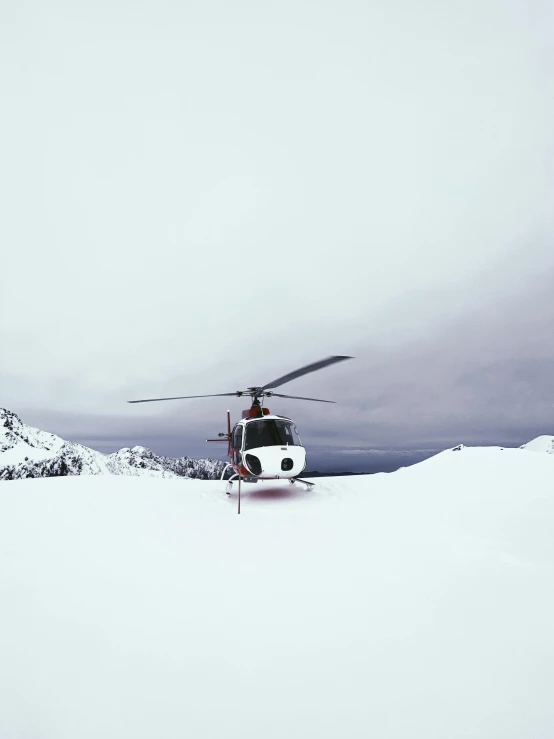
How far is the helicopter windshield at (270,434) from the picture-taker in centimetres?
1009

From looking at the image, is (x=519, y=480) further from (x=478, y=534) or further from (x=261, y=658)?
(x=261, y=658)

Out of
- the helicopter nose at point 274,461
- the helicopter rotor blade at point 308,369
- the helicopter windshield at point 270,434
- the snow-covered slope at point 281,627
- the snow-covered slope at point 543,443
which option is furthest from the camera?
the snow-covered slope at point 543,443

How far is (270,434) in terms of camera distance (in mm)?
10172

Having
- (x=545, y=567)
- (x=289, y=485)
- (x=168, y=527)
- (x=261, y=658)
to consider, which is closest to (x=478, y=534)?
(x=545, y=567)

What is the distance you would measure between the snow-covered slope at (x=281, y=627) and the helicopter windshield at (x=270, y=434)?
3.02 m

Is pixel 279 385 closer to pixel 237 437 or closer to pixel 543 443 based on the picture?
pixel 237 437

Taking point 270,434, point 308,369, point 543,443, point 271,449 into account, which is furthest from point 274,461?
point 543,443

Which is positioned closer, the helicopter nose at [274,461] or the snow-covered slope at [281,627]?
the snow-covered slope at [281,627]

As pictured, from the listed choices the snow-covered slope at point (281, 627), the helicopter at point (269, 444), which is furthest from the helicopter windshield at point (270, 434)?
the snow-covered slope at point (281, 627)

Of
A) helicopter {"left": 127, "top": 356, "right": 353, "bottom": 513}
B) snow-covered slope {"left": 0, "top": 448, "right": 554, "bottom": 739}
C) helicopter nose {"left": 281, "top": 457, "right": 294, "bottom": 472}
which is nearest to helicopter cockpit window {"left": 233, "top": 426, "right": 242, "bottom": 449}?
helicopter {"left": 127, "top": 356, "right": 353, "bottom": 513}

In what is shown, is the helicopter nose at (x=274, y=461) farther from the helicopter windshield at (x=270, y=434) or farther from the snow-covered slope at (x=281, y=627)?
the snow-covered slope at (x=281, y=627)

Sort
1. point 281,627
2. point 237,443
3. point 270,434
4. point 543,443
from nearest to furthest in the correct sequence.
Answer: point 281,627 < point 270,434 < point 237,443 < point 543,443

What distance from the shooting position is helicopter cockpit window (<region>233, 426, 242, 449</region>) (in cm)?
1088

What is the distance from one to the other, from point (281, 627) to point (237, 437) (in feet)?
25.1
